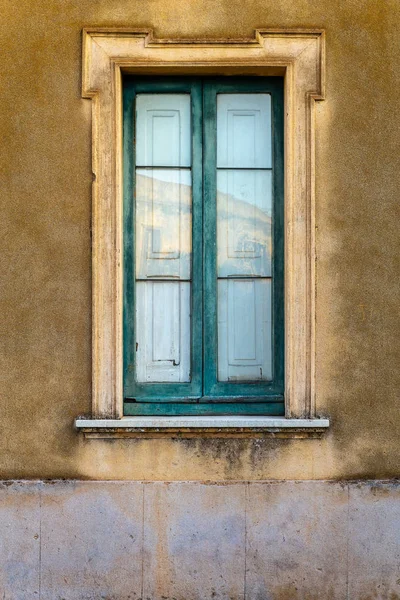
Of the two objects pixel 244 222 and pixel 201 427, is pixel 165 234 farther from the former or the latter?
pixel 201 427

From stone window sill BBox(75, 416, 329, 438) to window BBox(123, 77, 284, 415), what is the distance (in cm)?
27

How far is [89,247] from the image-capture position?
496 centimetres

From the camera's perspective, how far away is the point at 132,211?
5188mm

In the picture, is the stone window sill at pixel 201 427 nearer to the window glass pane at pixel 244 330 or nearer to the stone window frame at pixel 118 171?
the stone window frame at pixel 118 171

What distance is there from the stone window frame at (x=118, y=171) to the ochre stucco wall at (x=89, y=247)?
0.24ft

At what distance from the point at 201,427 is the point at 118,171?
76.0 inches

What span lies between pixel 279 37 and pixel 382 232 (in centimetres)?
159

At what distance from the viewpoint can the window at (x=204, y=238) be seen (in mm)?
5184

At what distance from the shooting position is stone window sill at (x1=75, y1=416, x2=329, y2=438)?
4.89 metres

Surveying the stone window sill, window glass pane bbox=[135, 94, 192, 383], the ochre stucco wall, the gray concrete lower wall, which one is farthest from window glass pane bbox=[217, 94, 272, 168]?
the gray concrete lower wall

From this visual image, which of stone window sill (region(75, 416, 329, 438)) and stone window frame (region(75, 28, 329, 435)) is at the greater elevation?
stone window frame (region(75, 28, 329, 435))

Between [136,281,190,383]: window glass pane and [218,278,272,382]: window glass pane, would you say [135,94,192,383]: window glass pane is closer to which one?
[136,281,190,383]: window glass pane

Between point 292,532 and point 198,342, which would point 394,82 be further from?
point 292,532

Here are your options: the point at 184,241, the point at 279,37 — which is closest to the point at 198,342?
the point at 184,241
